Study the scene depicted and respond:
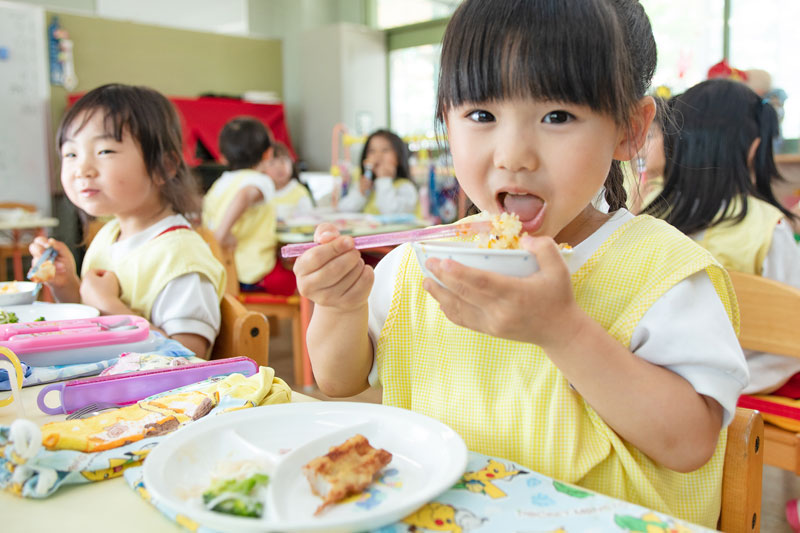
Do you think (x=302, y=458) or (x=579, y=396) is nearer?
(x=302, y=458)

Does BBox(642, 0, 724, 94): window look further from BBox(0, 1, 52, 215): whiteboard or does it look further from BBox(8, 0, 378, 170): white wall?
BBox(0, 1, 52, 215): whiteboard

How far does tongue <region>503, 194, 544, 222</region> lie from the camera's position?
73cm

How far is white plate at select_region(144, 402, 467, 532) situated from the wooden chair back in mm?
902

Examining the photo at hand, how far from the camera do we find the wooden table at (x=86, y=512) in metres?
0.49

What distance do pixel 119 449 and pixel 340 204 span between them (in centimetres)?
434

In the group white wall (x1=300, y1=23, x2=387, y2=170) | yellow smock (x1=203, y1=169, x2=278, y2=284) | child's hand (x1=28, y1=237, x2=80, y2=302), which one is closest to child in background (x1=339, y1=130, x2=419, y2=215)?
yellow smock (x1=203, y1=169, x2=278, y2=284)

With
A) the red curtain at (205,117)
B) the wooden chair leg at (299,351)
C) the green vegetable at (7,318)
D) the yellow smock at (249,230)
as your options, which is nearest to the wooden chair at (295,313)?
the wooden chair leg at (299,351)

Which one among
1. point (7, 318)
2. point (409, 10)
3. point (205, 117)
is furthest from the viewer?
point (409, 10)

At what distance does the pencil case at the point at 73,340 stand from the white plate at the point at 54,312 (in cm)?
12

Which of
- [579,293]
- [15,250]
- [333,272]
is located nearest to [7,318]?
[333,272]

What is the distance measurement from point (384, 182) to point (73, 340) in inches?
154

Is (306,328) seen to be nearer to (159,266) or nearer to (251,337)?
(159,266)

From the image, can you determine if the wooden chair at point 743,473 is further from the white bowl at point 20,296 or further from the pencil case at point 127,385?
the white bowl at point 20,296

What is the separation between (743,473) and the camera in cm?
72
